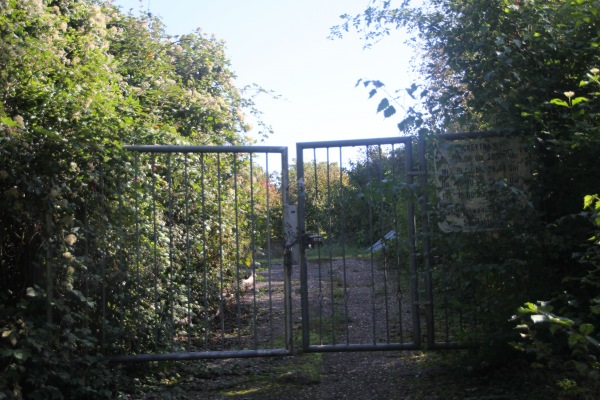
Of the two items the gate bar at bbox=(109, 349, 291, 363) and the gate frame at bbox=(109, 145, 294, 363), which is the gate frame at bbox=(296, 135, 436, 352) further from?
the gate bar at bbox=(109, 349, 291, 363)

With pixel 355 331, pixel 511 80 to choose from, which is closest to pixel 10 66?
pixel 511 80

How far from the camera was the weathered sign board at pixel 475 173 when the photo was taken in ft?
18.5

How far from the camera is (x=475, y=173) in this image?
6055 millimetres

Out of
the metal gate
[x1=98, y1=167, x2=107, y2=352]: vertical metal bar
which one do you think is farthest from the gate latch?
[x1=98, y1=167, x2=107, y2=352]: vertical metal bar

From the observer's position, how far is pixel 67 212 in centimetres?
580

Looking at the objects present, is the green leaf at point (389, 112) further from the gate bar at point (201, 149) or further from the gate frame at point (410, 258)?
the gate bar at point (201, 149)

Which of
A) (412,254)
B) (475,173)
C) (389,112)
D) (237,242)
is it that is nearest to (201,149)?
(237,242)

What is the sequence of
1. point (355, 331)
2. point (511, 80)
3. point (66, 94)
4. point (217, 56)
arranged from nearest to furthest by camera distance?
point (511, 80)
point (66, 94)
point (355, 331)
point (217, 56)

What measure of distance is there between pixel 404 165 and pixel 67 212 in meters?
3.15

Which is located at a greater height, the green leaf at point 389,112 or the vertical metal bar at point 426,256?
the green leaf at point 389,112

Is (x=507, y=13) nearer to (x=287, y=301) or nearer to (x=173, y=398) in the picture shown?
(x=287, y=301)

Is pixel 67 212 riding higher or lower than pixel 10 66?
lower

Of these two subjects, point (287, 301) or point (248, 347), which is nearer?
point (287, 301)

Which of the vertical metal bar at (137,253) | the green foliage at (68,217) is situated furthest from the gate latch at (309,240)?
the vertical metal bar at (137,253)
